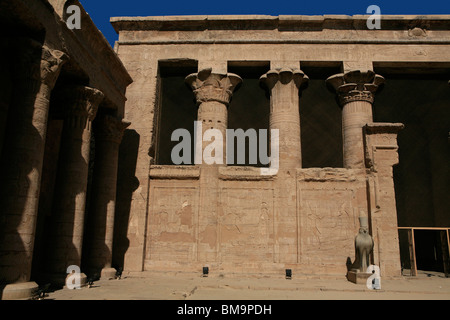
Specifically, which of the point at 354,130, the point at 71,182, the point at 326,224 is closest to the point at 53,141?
the point at 71,182

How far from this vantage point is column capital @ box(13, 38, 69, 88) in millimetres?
7004

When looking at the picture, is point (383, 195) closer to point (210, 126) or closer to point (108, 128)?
point (210, 126)

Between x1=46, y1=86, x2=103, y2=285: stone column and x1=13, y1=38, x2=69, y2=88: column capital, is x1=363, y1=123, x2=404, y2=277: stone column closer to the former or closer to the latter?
x1=46, y1=86, x2=103, y2=285: stone column

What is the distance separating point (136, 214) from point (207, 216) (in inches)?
93.0

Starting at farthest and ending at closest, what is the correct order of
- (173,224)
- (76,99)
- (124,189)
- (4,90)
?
(124,189)
(173,224)
(76,99)
(4,90)

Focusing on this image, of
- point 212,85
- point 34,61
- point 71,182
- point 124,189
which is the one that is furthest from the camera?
point 212,85

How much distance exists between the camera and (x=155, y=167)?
12.8 metres

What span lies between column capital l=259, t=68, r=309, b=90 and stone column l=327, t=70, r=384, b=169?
1.22 m

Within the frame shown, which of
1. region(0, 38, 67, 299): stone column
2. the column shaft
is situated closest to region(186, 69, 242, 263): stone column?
the column shaft

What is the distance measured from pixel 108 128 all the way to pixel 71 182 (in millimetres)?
2661

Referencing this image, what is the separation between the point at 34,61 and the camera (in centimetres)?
707

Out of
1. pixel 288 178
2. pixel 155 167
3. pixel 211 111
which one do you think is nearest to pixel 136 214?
pixel 155 167

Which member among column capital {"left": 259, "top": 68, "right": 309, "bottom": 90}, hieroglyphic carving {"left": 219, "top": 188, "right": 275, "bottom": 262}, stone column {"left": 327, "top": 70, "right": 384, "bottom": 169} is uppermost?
column capital {"left": 259, "top": 68, "right": 309, "bottom": 90}

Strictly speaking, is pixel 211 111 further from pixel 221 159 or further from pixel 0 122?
pixel 0 122
